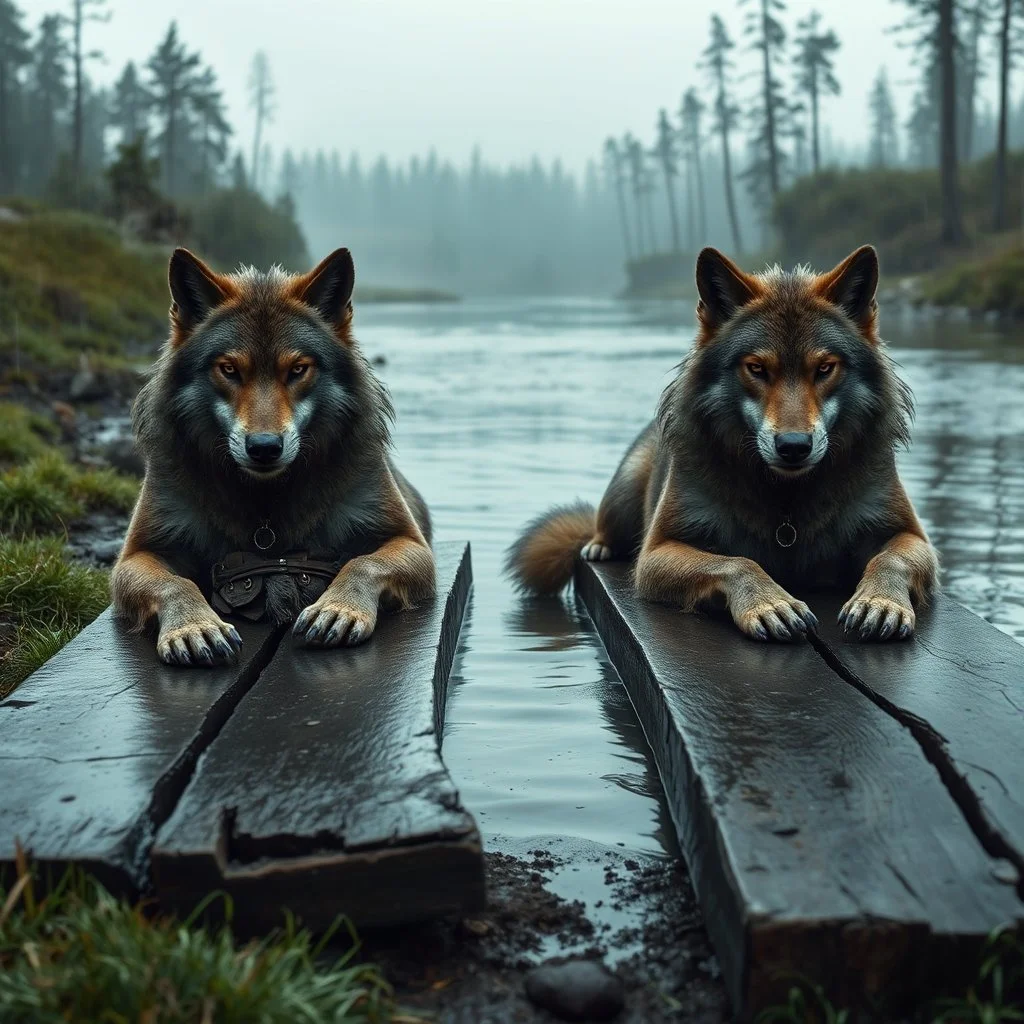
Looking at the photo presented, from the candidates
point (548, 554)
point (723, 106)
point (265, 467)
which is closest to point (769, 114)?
point (723, 106)

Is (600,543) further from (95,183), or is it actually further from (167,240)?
(95,183)

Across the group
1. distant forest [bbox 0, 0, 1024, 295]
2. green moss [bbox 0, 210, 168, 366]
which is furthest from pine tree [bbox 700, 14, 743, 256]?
green moss [bbox 0, 210, 168, 366]

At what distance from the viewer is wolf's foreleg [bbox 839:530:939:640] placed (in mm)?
4590

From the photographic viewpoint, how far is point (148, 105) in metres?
74.0

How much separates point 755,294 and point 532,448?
812 centimetres

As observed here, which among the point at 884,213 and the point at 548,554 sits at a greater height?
the point at 884,213

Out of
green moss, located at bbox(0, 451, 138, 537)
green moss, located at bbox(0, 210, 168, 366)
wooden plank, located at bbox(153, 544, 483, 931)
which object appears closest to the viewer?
wooden plank, located at bbox(153, 544, 483, 931)

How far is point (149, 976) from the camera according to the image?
2.45 m

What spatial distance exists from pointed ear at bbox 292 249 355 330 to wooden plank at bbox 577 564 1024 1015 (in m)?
2.09

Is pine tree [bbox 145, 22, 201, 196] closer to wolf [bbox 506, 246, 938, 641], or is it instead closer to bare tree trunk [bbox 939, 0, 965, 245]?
bare tree trunk [bbox 939, 0, 965, 245]

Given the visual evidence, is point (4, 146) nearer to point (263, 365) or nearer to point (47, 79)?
point (47, 79)

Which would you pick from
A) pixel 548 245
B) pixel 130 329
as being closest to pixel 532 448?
pixel 130 329

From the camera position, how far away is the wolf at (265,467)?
15.8 feet

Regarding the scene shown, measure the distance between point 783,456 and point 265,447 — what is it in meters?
2.00
